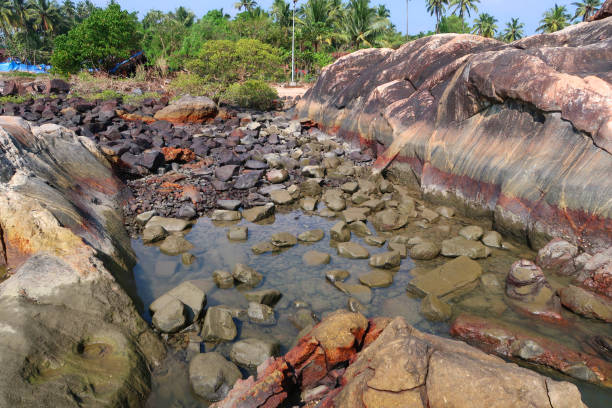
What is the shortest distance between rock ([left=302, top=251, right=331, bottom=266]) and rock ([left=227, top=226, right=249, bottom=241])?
4.53 feet

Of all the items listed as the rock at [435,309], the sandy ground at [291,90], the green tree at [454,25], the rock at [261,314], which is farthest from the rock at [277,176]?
the green tree at [454,25]

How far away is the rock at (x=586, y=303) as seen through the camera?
15.7ft

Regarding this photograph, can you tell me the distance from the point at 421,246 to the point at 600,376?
317 cm

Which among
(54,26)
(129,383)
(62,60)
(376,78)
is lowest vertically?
(129,383)

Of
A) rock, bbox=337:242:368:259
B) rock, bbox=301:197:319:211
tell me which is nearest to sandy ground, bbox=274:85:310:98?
rock, bbox=301:197:319:211

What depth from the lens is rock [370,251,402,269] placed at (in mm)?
6434

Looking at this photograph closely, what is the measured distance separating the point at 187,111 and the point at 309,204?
10.5 meters

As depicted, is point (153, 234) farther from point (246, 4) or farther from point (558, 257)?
point (246, 4)

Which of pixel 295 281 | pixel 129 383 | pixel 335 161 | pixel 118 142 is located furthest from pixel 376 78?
pixel 129 383

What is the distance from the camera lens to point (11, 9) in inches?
1886

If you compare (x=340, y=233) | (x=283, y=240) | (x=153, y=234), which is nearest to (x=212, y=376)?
(x=283, y=240)

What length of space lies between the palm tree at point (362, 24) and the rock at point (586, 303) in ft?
123

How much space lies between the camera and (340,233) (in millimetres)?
7535

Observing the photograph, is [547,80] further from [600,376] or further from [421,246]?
[600,376]
